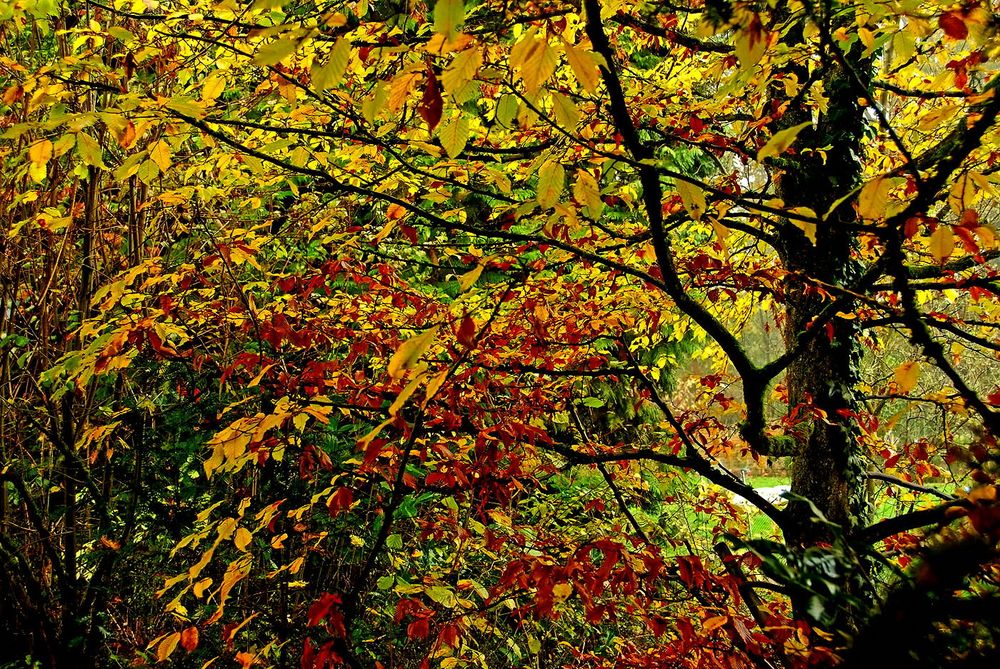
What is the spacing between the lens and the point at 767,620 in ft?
8.36

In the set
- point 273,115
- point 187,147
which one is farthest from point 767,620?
point 187,147

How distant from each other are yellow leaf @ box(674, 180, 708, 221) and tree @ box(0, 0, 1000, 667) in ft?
0.04

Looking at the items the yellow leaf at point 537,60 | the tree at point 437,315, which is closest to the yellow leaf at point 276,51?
the tree at point 437,315

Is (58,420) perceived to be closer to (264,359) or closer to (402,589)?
(264,359)

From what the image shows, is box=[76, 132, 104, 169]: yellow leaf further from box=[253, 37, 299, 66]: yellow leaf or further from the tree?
box=[253, 37, 299, 66]: yellow leaf

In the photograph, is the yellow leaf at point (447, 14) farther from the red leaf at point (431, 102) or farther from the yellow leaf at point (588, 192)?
the yellow leaf at point (588, 192)

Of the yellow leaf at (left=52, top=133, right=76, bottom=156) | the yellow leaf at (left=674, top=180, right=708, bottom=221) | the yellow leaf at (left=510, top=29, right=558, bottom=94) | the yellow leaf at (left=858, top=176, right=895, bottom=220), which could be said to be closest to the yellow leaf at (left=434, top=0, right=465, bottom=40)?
the yellow leaf at (left=510, top=29, right=558, bottom=94)

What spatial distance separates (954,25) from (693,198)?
0.79m

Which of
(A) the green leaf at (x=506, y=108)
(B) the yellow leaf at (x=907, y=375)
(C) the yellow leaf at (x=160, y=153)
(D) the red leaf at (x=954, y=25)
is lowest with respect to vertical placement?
(C) the yellow leaf at (x=160, y=153)

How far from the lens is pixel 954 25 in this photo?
1661 mm

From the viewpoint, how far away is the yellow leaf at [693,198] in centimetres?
167

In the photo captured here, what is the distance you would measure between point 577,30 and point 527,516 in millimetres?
3789

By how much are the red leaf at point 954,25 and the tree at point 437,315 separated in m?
0.04

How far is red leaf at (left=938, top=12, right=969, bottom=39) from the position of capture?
5.30 feet
